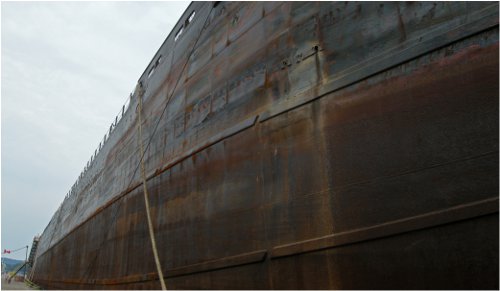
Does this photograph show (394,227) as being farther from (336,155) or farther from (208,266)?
(208,266)

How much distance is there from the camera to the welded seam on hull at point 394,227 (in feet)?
8.74

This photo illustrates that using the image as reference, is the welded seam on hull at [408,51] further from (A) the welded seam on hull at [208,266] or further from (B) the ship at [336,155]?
(A) the welded seam on hull at [208,266]

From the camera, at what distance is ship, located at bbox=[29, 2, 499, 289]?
2816mm

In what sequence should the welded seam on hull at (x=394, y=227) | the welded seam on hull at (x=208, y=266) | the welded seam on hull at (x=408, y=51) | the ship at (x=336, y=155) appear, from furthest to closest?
1. the welded seam on hull at (x=208, y=266)
2. the welded seam on hull at (x=408, y=51)
3. the ship at (x=336, y=155)
4. the welded seam on hull at (x=394, y=227)

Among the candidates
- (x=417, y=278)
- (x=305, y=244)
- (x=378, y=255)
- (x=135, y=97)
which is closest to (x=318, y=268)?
(x=305, y=244)

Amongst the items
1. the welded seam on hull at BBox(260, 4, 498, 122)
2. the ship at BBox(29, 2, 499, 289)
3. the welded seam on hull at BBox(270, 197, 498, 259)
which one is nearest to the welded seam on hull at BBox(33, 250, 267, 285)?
the ship at BBox(29, 2, 499, 289)

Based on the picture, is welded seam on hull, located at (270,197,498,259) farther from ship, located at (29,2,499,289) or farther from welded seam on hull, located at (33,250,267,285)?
welded seam on hull, located at (33,250,267,285)

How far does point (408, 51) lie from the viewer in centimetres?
340

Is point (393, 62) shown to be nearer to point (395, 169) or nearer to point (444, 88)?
point (444, 88)

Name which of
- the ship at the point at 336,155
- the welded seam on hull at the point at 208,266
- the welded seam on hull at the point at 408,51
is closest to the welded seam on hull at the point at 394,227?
the ship at the point at 336,155

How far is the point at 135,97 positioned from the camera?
11.0 m

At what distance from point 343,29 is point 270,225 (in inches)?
84.7

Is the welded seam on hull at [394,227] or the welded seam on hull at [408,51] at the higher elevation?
the welded seam on hull at [408,51]

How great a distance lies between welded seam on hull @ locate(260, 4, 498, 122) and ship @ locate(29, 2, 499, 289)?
1 cm
